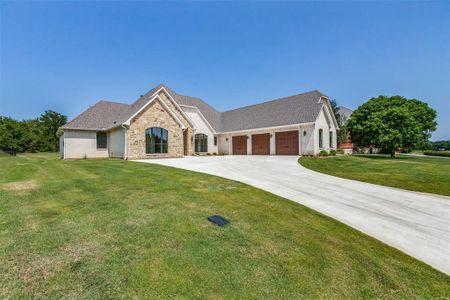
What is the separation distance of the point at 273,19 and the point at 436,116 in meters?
38.8

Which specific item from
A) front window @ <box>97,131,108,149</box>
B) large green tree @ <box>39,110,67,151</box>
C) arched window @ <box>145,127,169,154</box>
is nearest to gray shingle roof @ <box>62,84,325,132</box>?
front window @ <box>97,131,108,149</box>

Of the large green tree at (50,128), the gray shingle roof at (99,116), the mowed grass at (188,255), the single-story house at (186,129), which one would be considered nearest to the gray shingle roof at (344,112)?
the single-story house at (186,129)

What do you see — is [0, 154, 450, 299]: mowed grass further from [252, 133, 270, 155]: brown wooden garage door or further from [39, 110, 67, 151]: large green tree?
[39, 110, 67, 151]: large green tree

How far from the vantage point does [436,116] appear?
34344mm

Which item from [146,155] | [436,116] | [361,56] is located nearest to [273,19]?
[361,56]

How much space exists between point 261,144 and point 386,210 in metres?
19.3

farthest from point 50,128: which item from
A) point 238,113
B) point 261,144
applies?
point 261,144

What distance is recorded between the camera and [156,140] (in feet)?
63.4

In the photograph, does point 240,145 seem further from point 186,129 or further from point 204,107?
point 204,107

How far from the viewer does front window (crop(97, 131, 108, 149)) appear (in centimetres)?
2144

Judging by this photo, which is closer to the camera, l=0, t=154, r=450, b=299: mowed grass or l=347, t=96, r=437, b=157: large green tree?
l=0, t=154, r=450, b=299: mowed grass

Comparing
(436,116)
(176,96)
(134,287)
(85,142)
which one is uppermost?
(176,96)

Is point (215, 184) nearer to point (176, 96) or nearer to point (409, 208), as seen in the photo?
point (409, 208)

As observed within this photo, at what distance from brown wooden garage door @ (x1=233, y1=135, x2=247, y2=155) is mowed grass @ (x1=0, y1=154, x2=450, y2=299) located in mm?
21665
